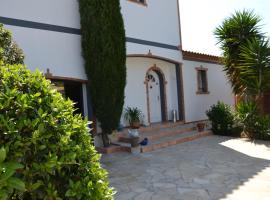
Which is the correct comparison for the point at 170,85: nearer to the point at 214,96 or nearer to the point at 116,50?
the point at 214,96

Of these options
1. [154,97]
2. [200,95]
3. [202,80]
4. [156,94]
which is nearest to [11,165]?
[154,97]

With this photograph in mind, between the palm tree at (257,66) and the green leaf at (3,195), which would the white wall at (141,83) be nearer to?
the palm tree at (257,66)

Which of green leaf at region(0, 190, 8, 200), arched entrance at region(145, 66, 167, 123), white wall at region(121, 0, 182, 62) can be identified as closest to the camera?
green leaf at region(0, 190, 8, 200)

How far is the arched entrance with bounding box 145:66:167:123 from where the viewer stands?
14648mm

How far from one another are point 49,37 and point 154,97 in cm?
649

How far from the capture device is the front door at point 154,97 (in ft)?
48.2

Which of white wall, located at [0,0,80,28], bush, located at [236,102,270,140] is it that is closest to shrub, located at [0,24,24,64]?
white wall, located at [0,0,80,28]

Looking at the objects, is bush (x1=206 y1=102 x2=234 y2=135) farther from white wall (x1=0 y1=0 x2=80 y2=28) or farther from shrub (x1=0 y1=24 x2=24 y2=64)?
shrub (x1=0 y1=24 x2=24 y2=64)

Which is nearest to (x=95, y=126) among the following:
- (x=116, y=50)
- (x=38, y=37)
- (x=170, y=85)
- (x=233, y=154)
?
(x=116, y=50)

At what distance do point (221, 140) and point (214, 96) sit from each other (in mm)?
5827

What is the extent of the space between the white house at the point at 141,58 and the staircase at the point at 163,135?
2.69 ft

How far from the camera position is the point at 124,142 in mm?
11258

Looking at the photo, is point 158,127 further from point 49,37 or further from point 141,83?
point 49,37

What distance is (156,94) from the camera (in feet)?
49.3
